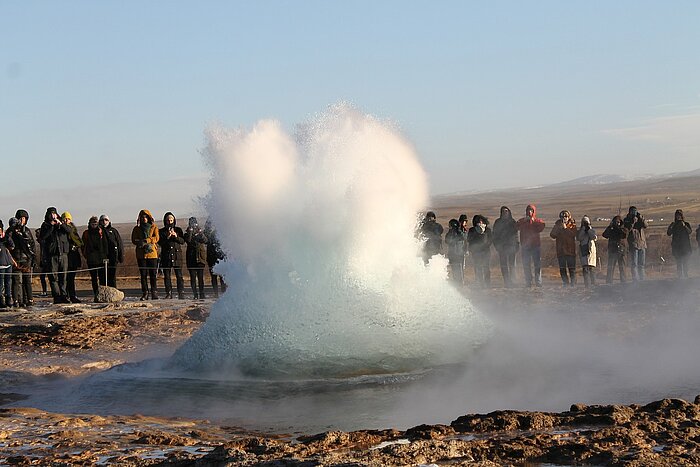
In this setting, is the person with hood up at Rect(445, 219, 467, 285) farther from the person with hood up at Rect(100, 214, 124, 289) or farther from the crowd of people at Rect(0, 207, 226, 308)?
the person with hood up at Rect(100, 214, 124, 289)

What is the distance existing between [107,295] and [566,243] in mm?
7297

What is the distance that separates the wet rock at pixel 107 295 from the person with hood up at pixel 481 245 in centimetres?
573

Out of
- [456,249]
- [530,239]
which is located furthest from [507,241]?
[456,249]

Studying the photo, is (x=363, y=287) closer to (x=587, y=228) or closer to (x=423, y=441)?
(x=423, y=441)

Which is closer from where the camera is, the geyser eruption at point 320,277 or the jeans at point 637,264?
the geyser eruption at point 320,277

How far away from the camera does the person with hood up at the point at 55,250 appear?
15766 millimetres

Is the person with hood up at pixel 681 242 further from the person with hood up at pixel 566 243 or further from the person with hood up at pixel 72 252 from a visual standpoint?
the person with hood up at pixel 72 252

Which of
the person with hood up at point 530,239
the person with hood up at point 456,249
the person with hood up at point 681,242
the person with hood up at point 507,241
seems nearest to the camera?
the person with hood up at point 530,239

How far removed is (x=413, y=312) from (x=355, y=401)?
1.85m

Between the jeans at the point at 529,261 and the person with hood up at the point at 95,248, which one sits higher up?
the person with hood up at the point at 95,248

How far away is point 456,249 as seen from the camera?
16266 millimetres

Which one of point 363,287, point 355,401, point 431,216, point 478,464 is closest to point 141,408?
point 355,401

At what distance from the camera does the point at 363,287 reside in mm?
9875

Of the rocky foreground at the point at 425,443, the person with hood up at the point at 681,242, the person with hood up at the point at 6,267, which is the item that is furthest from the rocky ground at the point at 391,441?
the person with hood up at the point at 681,242
